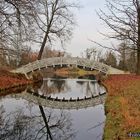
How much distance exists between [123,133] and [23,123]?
5336mm

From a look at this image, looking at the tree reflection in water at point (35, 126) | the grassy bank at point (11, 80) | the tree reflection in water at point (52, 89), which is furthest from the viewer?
the tree reflection in water at point (52, 89)

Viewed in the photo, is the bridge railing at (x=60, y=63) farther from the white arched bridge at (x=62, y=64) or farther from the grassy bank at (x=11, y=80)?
the grassy bank at (x=11, y=80)

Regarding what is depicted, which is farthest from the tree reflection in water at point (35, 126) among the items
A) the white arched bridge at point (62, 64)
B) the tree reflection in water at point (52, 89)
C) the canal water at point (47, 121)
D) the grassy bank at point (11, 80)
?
the white arched bridge at point (62, 64)

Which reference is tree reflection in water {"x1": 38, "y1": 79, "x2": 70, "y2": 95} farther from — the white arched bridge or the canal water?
the canal water

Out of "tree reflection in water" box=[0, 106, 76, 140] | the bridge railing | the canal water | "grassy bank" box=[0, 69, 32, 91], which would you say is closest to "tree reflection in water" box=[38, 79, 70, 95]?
"grassy bank" box=[0, 69, 32, 91]

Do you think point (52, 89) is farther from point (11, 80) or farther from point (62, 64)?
point (62, 64)

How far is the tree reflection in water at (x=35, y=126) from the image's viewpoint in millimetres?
12219

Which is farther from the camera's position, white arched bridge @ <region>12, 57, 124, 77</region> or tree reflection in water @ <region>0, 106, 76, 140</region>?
white arched bridge @ <region>12, 57, 124, 77</region>

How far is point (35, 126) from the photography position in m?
13.8

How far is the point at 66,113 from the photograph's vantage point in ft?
57.3

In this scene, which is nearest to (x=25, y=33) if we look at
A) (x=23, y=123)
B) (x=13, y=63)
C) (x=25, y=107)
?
(x=25, y=107)

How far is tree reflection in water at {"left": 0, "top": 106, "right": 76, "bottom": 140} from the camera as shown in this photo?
12219 millimetres

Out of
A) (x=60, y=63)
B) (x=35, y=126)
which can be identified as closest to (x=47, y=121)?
(x=35, y=126)

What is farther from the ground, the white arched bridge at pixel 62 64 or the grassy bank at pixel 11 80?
the white arched bridge at pixel 62 64
